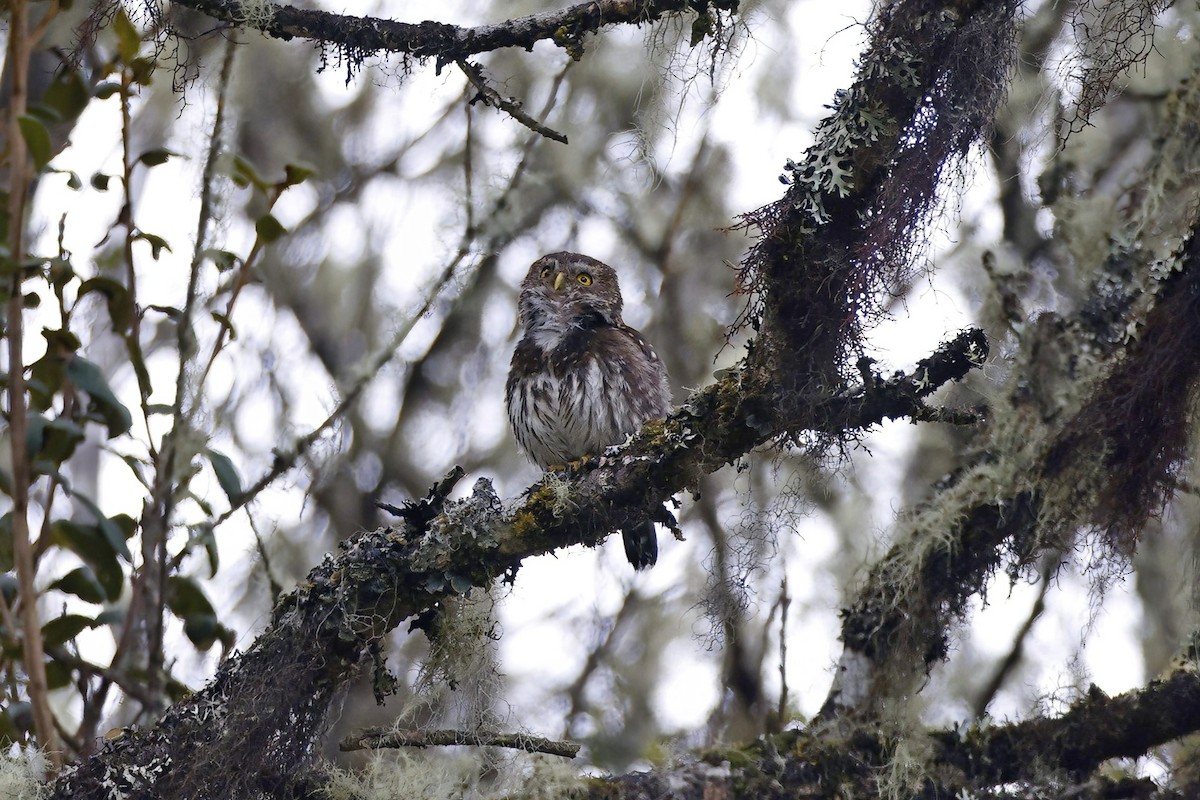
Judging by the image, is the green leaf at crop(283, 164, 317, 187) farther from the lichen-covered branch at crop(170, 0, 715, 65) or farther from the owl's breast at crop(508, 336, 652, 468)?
the owl's breast at crop(508, 336, 652, 468)

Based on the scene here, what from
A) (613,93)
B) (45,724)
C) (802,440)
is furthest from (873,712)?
(613,93)

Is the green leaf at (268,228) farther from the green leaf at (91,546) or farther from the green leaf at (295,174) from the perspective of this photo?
the green leaf at (91,546)

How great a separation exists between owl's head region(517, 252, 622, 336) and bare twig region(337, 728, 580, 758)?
2019 millimetres

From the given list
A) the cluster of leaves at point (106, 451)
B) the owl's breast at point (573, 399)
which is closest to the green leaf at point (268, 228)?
the cluster of leaves at point (106, 451)

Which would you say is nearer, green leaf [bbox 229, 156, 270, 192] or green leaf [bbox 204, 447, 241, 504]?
green leaf [bbox 204, 447, 241, 504]

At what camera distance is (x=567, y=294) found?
5.23 metres

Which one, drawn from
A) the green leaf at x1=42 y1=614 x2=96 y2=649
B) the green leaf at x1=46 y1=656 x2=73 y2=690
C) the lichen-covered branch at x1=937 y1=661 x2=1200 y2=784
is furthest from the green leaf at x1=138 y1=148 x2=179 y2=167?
the lichen-covered branch at x1=937 y1=661 x2=1200 y2=784

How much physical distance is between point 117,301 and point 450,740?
1.39 meters

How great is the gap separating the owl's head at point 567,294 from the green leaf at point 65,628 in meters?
2.31

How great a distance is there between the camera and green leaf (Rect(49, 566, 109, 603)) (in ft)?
9.68

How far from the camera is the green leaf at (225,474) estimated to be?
3064mm

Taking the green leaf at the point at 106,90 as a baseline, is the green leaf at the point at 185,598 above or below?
below

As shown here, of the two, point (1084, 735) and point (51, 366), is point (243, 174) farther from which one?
point (1084, 735)

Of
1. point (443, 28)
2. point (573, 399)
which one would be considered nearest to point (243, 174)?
point (443, 28)
